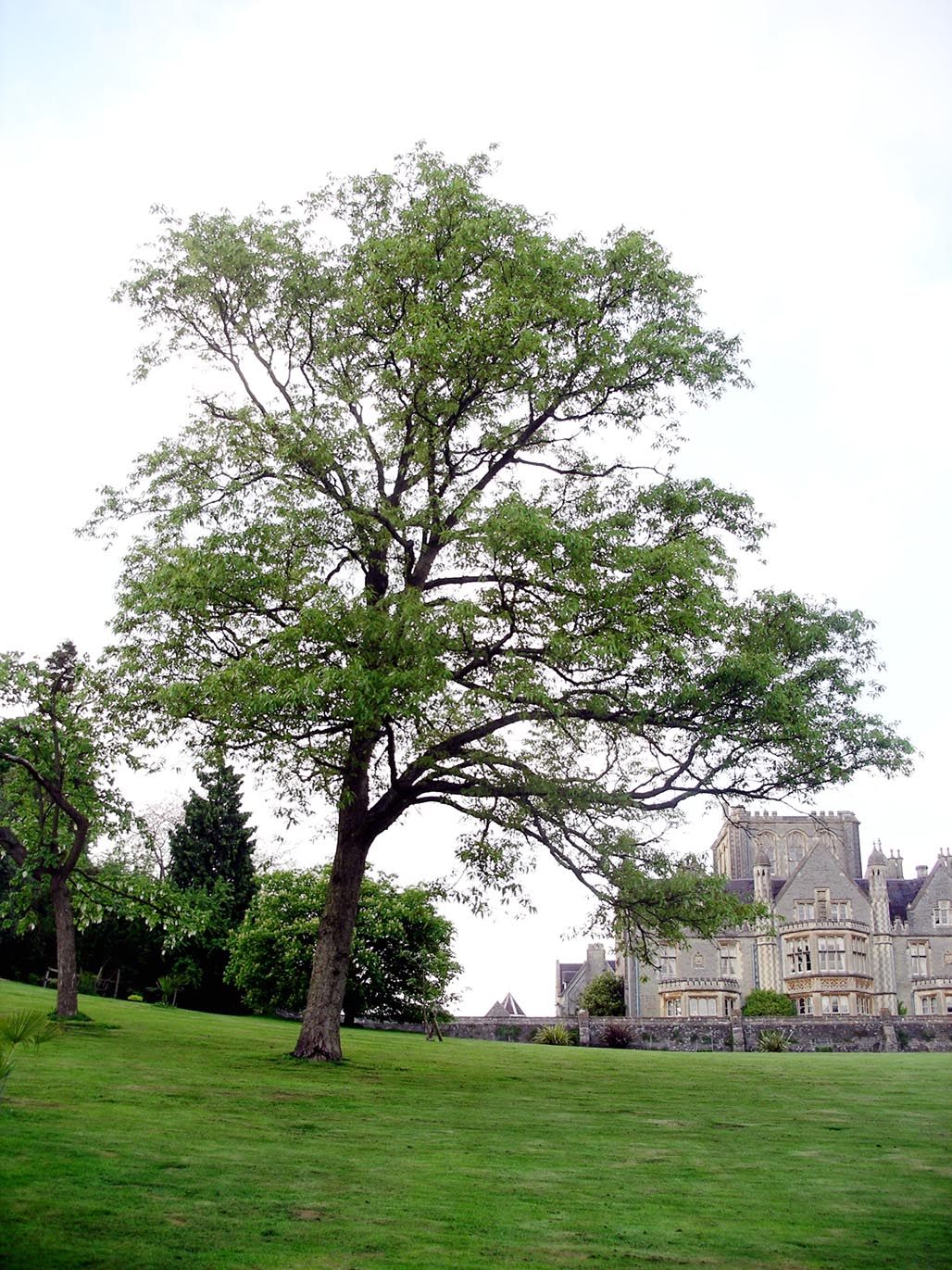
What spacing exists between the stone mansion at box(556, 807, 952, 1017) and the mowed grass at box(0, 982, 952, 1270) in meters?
53.3

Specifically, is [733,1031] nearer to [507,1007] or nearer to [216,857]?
[216,857]

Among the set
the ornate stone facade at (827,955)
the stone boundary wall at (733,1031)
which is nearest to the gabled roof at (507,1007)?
the ornate stone facade at (827,955)

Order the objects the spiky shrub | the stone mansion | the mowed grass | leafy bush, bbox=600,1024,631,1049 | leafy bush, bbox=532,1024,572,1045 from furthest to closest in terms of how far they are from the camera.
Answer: the stone mansion
leafy bush, bbox=600,1024,631,1049
leafy bush, bbox=532,1024,572,1045
the mowed grass
the spiky shrub

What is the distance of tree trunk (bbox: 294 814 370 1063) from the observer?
2045 centimetres

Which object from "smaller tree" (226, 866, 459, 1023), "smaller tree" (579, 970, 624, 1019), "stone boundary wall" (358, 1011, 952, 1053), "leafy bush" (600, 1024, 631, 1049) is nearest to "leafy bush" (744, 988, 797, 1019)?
"smaller tree" (579, 970, 624, 1019)

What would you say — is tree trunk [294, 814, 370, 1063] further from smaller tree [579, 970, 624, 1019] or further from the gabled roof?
the gabled roof

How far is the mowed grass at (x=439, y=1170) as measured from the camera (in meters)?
7.65

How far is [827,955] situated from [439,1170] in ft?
220

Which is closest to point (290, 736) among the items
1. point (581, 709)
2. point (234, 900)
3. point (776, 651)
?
point (581, 709)

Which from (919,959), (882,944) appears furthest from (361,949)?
(919,959)

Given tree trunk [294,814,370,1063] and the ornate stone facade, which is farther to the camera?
the ornate stone facade

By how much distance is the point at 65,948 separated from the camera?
23.0 m

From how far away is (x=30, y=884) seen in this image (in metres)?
24.8

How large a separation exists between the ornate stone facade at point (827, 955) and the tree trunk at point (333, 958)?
Result: 2045 inches
